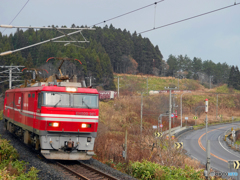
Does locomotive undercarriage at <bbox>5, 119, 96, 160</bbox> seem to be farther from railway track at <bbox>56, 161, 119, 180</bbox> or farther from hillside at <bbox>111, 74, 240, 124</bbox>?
hillside at <bbox>111, 74, 240, 124</bbox>

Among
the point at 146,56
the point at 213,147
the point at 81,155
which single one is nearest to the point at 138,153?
the point at 81,155

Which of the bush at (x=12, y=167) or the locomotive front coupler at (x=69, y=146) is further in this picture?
the locomotive front coupler at (x=69, y=146)

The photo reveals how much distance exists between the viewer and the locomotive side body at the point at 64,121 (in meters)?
11.7

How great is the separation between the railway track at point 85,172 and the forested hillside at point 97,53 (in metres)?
53.0

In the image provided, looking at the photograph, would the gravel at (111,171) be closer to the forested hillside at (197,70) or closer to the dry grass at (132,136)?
the dry grass at (132,136)

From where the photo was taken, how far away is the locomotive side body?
1172 centimetres

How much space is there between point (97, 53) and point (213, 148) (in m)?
55.0

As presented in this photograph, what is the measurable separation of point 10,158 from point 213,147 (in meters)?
41.4

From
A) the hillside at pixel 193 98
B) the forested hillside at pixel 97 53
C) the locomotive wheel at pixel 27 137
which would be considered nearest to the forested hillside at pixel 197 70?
the forested hillside at pixel 97 53

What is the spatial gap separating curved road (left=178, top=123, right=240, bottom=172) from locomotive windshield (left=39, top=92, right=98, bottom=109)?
20.8 metres

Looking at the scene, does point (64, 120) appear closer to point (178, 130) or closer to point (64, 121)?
point (64, 121)

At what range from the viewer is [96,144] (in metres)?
16.7

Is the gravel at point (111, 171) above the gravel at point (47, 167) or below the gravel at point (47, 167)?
below

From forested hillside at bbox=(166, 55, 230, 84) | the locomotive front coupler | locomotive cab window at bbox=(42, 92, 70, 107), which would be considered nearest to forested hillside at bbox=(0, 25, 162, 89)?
forested hillside at bbox=(166, 55, 230, 84)
